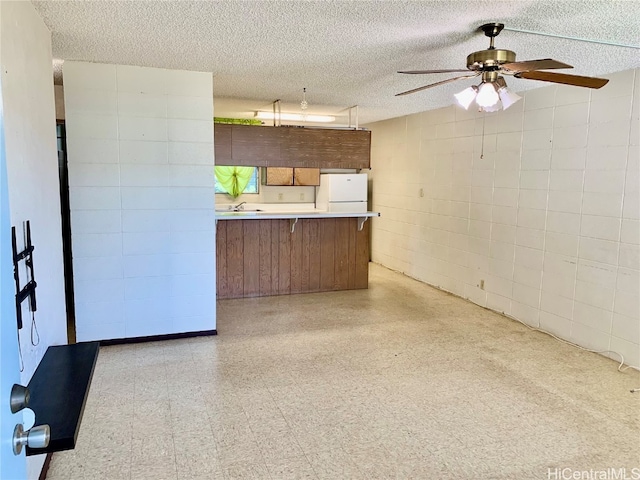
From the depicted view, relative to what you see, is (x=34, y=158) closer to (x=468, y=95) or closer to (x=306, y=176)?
(x=468, y=95)

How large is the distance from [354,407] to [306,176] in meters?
4.98

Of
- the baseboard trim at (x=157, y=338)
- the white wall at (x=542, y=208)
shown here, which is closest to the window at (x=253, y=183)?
the white wall at (x=542, y=208)

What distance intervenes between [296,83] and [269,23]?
5.59 ft

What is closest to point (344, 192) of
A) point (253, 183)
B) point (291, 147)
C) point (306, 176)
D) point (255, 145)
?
point (291, 147)

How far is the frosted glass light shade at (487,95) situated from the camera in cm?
279

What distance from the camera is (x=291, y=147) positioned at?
17.8ft

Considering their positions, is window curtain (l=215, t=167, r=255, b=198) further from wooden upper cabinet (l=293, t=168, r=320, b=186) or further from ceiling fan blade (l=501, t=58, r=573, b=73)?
ceiling fan blade (l=501, t=58, r=573, b=73)

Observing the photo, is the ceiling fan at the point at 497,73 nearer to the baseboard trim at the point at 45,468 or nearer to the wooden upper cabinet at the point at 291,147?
the wooden upper cabinet at the point at 291,147

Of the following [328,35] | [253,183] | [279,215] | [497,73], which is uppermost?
[328,35]

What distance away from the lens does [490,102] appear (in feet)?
9.34

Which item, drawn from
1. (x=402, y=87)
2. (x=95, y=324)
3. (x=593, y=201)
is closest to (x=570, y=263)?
(x=593, y=201)

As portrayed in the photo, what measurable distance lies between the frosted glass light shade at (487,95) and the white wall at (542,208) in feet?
5.12

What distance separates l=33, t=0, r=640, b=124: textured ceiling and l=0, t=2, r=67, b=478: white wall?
314 mm

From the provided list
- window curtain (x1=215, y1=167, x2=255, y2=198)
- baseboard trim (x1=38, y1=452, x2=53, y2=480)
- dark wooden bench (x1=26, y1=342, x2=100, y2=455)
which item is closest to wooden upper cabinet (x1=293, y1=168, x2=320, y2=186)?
window curtain (x1=215, y1=167, x2=255, y2=198)
